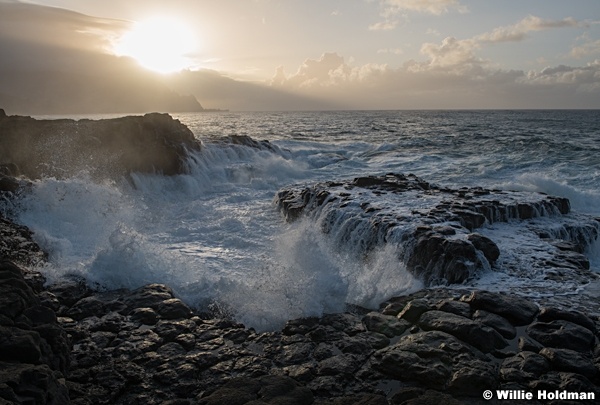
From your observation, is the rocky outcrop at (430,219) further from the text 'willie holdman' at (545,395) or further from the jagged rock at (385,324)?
the text 'willie holdman' at (545,395)

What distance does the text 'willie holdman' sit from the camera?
5.57 m

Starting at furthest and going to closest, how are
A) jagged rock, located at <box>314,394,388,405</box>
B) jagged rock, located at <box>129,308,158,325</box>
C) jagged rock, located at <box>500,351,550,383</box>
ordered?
jagged rock, located at <box>129,308,158,325</box> < jagged rock, located at <box>500,351,550,383</box> < jagged rock, located at <box>314,394,388,405</box>

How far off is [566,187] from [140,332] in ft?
62.4

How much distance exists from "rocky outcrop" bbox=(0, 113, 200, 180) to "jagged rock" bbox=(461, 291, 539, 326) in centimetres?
1657

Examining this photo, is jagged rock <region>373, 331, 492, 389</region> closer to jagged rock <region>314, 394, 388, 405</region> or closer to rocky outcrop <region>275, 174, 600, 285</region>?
jagged rock <region>314, 394, 388, 405</region>

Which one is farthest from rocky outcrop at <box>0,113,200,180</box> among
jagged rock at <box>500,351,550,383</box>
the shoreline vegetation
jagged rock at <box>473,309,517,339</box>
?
jagged rock at <box>500,351,550,383</box>

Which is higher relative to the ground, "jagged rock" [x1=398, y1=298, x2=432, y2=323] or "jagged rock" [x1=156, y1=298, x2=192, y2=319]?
"jagged rock" [x1=398, y1=298, x2=432, y2=323]

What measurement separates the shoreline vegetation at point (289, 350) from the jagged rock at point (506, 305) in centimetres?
2

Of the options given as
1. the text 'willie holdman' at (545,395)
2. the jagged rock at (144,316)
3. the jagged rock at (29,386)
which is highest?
the jagged rock at (29,386)

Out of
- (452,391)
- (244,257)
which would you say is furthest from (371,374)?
Result: (244,257)

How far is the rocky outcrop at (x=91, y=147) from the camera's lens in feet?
63.6

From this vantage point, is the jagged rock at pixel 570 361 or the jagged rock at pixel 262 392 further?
the jagged rock at pixel 570 361

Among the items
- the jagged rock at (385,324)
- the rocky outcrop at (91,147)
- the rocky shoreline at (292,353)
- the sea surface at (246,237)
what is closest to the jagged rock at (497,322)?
the rocky shoreline at (292,353)

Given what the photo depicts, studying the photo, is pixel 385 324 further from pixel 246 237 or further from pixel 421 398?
pixel 246 237
